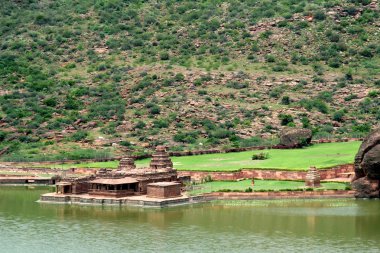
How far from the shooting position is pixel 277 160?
96.9m

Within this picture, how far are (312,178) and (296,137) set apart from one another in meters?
21.6

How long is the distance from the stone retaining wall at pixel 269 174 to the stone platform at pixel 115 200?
8.71 metres

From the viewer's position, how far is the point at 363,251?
63.6 meters

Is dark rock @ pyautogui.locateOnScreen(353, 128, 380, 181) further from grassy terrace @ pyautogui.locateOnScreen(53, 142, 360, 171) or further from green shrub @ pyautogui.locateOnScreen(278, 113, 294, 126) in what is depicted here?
green shrub @ pyautogui.locateOnScreen(278, 113, 294, 126)

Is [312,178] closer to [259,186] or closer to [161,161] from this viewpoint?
[259,186]

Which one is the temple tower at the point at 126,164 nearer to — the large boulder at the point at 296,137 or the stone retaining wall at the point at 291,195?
the stone retaining wall at the point at 291,195

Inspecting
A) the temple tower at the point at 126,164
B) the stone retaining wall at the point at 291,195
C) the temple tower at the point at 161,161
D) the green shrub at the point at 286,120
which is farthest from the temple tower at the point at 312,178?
the green shrub at the point at 286,120

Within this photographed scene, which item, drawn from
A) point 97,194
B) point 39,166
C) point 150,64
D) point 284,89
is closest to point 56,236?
point 97,194

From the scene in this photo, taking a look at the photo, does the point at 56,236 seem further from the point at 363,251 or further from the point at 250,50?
the point at 250,50

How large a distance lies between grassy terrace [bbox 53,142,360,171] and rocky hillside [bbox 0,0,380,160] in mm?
8367

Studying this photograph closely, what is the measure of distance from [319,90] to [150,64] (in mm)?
23385

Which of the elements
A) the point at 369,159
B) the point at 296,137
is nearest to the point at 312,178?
the point at 369,159

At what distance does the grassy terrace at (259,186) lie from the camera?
8531 centimetres

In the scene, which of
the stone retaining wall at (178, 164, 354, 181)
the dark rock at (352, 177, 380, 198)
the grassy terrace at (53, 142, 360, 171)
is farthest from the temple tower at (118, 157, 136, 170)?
the dark rock at (352, 177, 380, 198)
